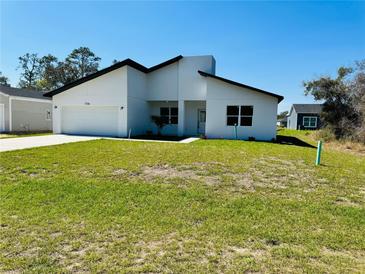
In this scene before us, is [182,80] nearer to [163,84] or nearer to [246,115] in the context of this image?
[163,84]

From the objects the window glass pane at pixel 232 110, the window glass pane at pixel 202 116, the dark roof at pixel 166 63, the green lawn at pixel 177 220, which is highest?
the dark roof at pixel 166 63

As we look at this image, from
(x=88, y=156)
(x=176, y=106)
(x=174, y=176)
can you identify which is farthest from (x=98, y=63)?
(x=174, y=176)

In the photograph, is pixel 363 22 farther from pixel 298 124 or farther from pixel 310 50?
pixel 298 124

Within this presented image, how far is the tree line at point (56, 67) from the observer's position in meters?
43.3

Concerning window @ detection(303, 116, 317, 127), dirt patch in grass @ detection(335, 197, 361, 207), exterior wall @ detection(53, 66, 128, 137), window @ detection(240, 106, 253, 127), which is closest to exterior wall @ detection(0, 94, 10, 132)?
exterior wall @ detection(53, 66, 128, 137)

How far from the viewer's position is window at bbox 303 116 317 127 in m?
39.9

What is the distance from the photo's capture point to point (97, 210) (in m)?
3.87

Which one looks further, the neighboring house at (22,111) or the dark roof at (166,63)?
the neighboring house at (22,111)

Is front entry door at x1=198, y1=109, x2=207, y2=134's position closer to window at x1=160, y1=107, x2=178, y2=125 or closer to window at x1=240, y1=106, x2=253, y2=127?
window at x1=160, y1=107, x2=178, y2=125

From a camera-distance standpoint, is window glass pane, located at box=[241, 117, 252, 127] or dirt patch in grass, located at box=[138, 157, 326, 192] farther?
window glass pane, located at box=[241, 117, 252, 127]

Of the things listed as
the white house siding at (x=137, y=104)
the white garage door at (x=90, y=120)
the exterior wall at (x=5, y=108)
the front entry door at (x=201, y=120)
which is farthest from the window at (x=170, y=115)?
the exterior wall at (x=5, y=108)

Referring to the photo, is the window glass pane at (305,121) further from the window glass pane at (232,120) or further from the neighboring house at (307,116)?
the window glass pane at (232,120)

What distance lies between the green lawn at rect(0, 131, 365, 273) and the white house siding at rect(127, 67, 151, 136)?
10716 millimetres

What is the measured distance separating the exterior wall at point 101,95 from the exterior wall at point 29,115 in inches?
226
